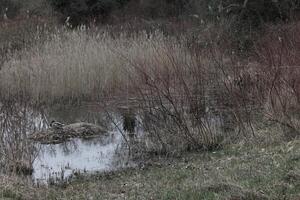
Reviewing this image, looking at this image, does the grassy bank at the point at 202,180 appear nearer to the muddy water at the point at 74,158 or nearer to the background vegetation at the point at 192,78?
the background vegetation at the point at 192,78

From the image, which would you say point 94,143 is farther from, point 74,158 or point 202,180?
point 202,180

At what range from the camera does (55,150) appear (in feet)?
28.1

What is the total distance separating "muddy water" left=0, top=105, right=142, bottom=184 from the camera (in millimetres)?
7199

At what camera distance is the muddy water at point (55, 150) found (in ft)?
23.6

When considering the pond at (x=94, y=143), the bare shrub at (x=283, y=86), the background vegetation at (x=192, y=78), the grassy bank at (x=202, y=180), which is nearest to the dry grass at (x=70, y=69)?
the background vegetation at (x=192, y=78)

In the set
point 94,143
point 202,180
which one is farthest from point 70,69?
point 202,180

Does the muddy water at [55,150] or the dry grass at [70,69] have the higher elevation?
the dry grass at [70,69]

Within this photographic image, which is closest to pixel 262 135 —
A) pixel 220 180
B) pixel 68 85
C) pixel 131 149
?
pixel 131 149

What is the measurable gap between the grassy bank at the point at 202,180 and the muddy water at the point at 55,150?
1.76ft

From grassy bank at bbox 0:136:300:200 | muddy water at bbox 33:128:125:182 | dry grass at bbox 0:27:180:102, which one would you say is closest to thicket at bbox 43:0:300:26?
dry grass at bbox 0:27:180:102

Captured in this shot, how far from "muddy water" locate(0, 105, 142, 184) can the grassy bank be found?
21.2 inches

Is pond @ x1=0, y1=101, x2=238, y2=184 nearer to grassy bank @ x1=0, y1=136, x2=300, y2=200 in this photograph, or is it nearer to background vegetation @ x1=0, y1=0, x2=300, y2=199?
background vegetation @ x1=0, y1=0, x2=300, y2=199

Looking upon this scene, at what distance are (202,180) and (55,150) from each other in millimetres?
3517

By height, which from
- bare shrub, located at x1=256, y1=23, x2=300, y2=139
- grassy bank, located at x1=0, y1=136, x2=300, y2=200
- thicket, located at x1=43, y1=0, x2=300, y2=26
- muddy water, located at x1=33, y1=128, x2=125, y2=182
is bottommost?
muddy water, located at x1=33, y1=128, x2=125, y2=182
